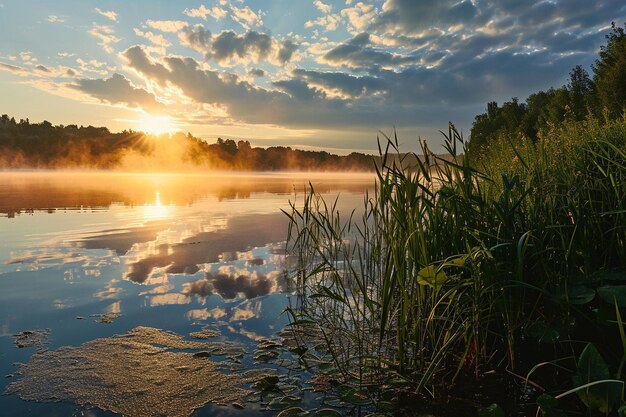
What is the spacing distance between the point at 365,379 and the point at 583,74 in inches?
2390

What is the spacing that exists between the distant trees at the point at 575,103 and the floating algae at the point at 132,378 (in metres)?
16.0

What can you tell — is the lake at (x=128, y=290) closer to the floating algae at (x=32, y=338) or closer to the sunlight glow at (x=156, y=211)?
the floating algae at (x=32, y=338)

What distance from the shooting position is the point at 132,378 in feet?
11.1

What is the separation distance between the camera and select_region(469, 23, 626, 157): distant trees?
3722 cm

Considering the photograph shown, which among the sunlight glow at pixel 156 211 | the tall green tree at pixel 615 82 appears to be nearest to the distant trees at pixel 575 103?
the tall green tree at pixel 615 82

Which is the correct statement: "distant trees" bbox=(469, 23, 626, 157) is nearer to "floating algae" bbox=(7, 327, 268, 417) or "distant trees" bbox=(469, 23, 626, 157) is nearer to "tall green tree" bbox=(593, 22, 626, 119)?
"tall green tree" bbox=(593, 22, 626, 119)

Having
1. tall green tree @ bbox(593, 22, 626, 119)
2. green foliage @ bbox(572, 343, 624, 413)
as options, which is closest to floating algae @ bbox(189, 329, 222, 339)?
green foliage @ bbox(572, 343, 624, 413)

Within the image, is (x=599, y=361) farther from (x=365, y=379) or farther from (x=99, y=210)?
(x=99, y=210)

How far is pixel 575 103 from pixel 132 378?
5466cm

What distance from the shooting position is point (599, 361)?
2.25 metres

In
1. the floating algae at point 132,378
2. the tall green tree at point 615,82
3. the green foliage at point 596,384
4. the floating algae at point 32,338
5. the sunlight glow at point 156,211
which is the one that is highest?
the tall green tree at point 615,82

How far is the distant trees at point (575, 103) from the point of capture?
1465 inches

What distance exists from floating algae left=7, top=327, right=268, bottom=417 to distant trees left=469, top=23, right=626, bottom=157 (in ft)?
52.5

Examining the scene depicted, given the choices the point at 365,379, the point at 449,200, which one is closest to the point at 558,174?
the point at 449,200
